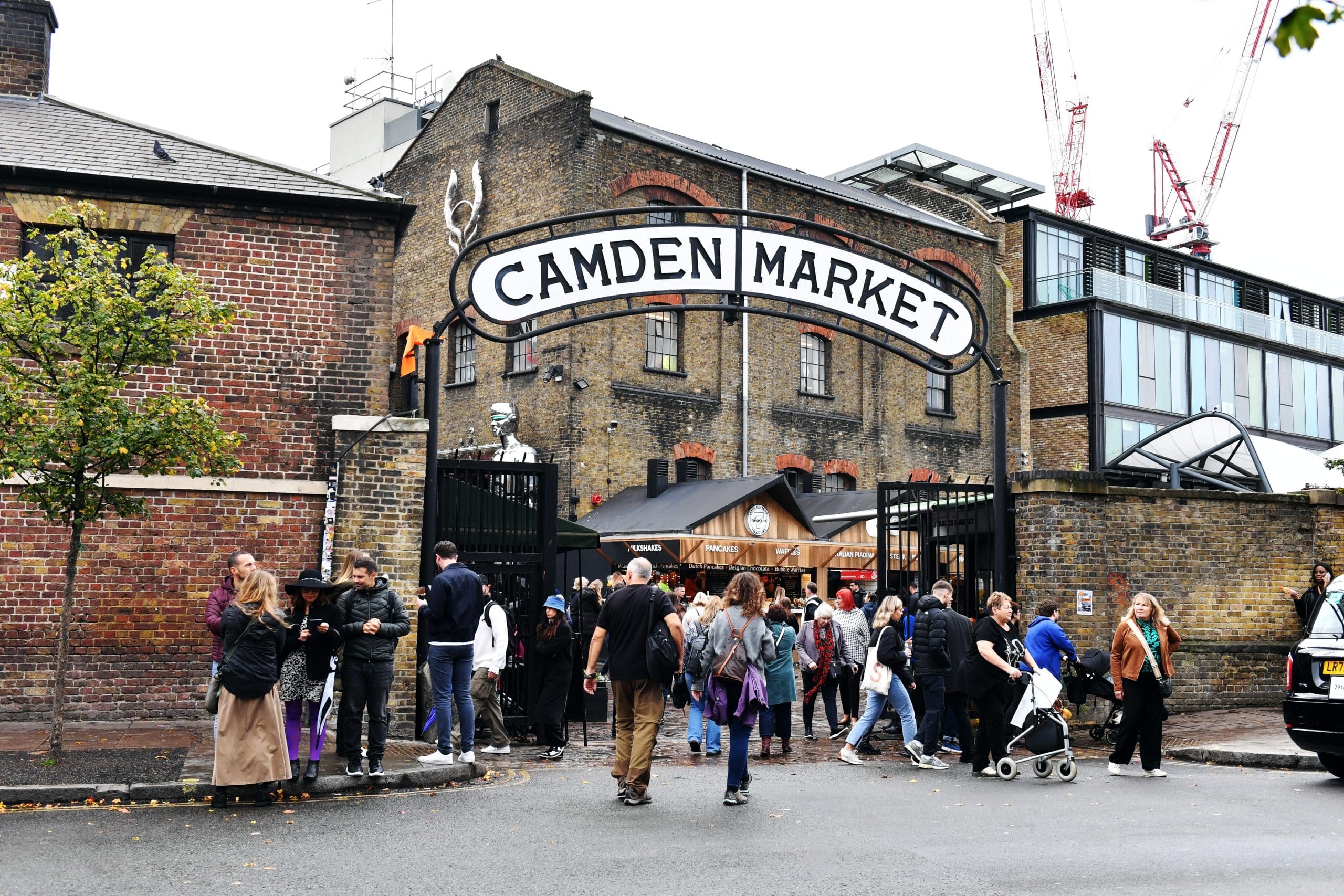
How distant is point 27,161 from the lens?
13023 mm

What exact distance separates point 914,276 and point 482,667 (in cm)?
677

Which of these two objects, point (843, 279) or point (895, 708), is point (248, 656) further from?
point (843, 279)

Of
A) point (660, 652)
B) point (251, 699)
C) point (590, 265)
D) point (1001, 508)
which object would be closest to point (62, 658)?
point (251, 699)

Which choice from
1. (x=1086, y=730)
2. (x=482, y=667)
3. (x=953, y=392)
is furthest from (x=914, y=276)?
(x=953, y=392)

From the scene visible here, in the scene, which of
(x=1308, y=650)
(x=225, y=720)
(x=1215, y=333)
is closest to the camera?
(x=225, y=720)

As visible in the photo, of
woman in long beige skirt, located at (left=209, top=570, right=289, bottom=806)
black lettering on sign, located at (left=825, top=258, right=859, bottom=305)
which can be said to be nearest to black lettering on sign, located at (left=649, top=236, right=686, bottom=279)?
black lettering on sign, located at (left=825, top=258, right=859, bottom=305)

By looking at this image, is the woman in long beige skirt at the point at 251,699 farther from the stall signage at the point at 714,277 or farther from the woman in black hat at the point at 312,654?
the stall signage at the point at 714,277

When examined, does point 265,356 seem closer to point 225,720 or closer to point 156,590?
point 156,590

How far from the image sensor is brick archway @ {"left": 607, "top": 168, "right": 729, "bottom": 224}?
27172 mm

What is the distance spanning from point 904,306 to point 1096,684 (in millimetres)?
4731

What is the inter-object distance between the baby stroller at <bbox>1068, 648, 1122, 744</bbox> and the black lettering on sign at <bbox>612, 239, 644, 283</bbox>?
20.2 ft

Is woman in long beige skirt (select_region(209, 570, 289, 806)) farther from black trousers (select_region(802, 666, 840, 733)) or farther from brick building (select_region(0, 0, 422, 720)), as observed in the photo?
black trousers (select_region(802, 666, 840, 733))

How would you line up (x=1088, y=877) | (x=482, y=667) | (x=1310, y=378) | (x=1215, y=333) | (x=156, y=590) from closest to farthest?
(x=1088, y=877) < (x=482, y=667) < (x=156, y=590) < (x=1215, y=333) < (x=1310, y=378)

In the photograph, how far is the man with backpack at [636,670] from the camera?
30.0ft
